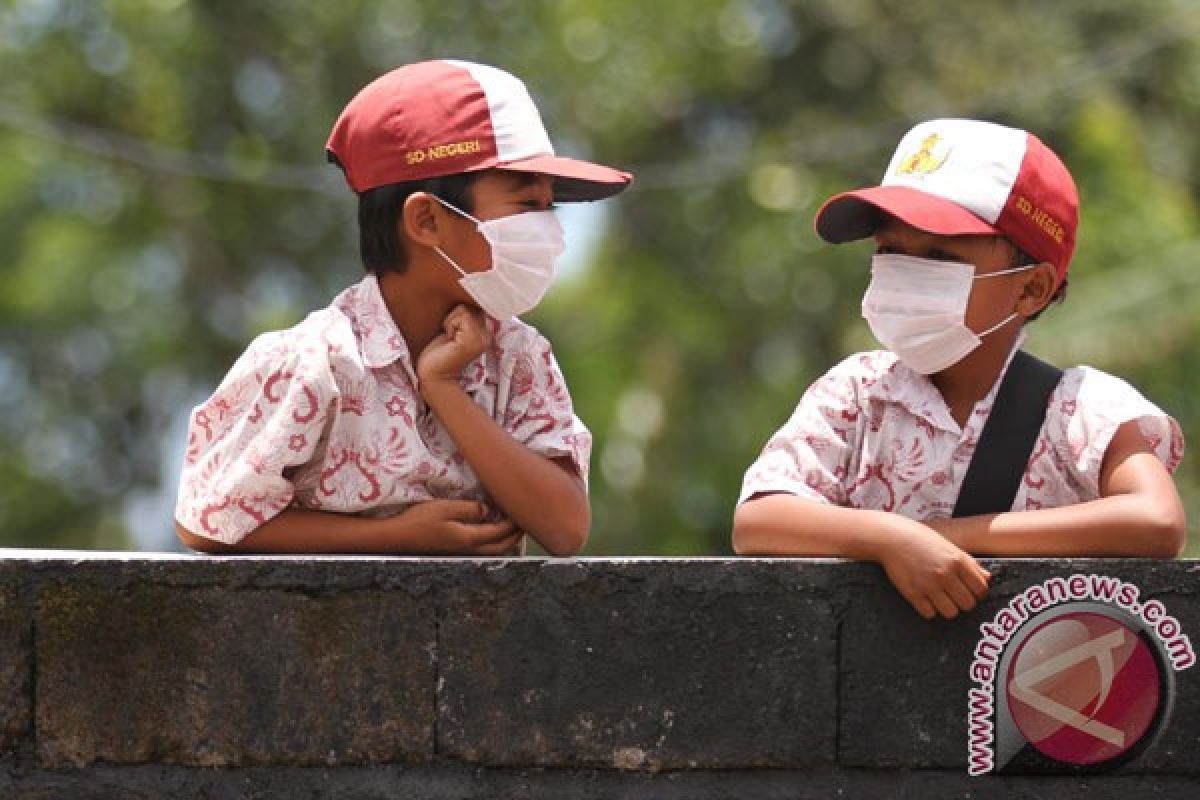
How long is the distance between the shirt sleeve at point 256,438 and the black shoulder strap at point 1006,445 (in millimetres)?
1194

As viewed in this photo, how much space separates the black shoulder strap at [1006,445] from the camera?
14.3ft

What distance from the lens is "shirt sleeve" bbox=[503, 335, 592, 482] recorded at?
4.46 metres

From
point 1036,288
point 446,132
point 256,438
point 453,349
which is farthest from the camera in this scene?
point 1036,288

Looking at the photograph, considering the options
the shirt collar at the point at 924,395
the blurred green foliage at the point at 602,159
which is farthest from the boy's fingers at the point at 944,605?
the blurred green foliage at the point at 602,159

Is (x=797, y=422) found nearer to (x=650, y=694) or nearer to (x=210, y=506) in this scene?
(x=650, y=694)

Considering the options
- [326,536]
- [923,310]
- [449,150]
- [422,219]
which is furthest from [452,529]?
[923,310]

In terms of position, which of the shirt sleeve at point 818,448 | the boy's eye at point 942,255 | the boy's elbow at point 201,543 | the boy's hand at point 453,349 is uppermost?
the boy's eye at point 942,255

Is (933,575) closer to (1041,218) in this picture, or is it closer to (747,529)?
(747,529)

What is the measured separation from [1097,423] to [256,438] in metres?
1.53

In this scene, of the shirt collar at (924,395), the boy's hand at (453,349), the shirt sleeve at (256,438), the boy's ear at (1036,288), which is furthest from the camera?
the boy's ear at (1036,288)

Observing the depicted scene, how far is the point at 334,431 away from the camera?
14.1 ft

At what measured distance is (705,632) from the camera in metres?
4.02

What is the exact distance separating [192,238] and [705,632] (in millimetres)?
16659

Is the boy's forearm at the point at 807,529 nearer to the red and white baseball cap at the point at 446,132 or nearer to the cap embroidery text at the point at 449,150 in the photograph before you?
the red and white baseball cap at the point at 446,132
